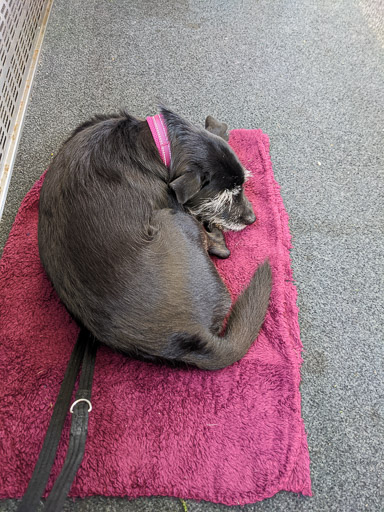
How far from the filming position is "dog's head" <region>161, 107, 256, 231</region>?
6.07 ft

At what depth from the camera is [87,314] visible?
4.93 ft

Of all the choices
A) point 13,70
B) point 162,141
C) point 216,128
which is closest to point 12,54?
point 13,70

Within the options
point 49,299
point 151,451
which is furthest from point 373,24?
point 151,451

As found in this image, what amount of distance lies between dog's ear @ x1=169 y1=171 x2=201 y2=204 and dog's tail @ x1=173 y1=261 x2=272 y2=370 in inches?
20.3

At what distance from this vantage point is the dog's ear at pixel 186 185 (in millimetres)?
1788

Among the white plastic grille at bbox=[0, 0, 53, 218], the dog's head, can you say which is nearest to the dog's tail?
the dog's head

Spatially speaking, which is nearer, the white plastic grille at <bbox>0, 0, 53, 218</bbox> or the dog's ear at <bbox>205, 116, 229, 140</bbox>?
the white plastic grille at <bbox>0, 0, 53, 218</bbox>

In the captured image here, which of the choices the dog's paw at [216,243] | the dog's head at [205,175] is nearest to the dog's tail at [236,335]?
the dog's paw at [216,243]

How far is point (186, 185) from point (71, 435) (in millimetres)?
1146

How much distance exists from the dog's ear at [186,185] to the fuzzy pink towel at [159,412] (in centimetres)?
52

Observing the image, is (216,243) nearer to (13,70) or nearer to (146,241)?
(146,241)

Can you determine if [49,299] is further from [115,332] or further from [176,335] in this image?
[176,335]

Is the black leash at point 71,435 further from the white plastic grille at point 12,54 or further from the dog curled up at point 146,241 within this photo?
the white plastic grille at point 12,54

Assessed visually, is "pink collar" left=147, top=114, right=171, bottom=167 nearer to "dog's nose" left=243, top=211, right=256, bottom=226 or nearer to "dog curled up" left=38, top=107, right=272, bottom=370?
"dog curled up" left=38, top=107, right=272, bottom=370
